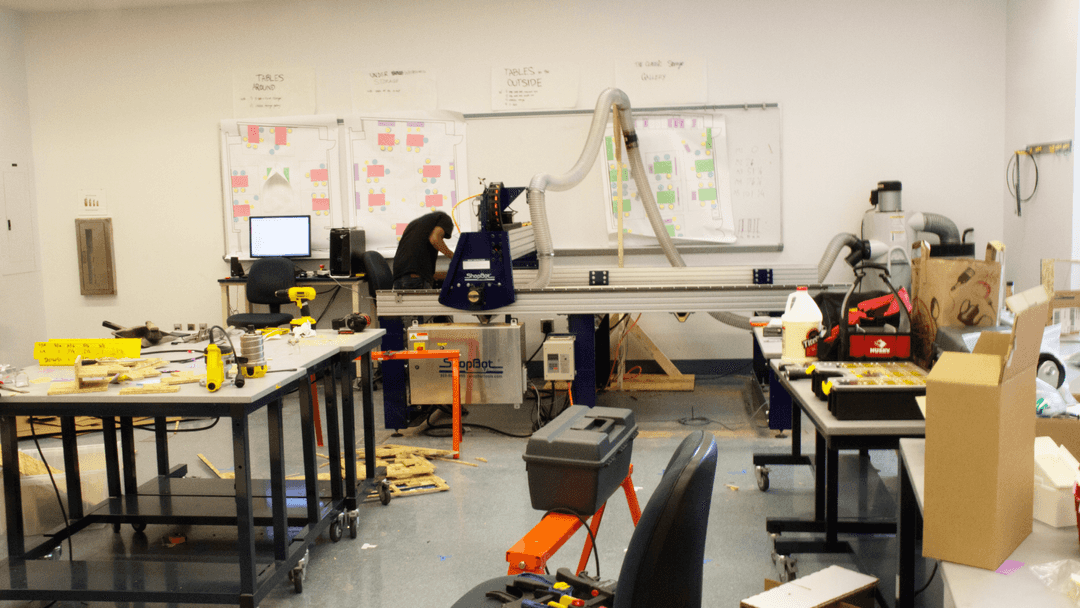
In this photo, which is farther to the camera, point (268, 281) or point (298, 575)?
point (268, 281)

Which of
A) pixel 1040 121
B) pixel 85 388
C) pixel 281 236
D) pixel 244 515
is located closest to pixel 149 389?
pixel 85 388

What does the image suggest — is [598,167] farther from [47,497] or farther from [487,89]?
[47,497]

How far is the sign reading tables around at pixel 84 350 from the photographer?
254 centimetres

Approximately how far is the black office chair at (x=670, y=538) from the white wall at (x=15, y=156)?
596cm

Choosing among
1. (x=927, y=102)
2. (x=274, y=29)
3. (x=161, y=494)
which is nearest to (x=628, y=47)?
(x=927, y=102)

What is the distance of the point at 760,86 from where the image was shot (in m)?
5.49

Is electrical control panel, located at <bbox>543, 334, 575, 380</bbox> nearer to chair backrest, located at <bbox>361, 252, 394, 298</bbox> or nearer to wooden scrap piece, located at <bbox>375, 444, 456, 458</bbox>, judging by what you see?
wooden scrap piece, located at <bbox>375, 444, 456, 458</bbox>

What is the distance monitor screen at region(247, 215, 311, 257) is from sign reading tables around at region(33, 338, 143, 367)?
3.21 m

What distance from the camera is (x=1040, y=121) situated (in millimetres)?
4824

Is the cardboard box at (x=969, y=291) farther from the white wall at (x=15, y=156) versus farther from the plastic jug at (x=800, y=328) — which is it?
the white wall at (x=15, y=156)

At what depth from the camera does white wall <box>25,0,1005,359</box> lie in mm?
5398

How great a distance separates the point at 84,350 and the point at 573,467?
1916mm

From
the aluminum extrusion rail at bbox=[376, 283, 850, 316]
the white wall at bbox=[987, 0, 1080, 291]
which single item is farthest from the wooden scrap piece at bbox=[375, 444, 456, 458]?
the white wall at bbox=[987, 0, 1080, 291]

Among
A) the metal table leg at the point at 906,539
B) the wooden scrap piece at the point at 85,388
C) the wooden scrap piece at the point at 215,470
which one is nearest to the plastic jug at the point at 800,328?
the metal table leg at the point at 906,539
